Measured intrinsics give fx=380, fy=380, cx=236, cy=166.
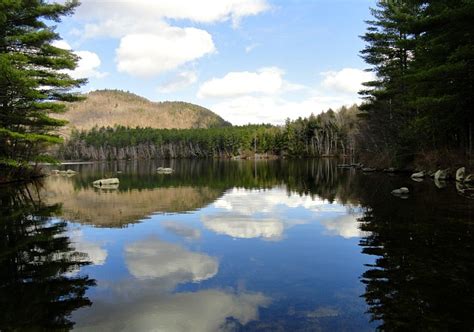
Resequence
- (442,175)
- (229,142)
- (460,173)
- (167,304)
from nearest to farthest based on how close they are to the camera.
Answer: (167,304)
(460,173)
(442,175)
(229,142)

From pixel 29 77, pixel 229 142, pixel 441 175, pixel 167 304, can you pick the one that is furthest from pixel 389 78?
pixel 229 142

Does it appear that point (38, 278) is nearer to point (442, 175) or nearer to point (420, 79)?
point (420, 79)

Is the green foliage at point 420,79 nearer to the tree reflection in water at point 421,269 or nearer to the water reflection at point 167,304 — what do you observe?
the tree reflection in water at point 421,269

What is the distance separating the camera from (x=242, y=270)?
8.47 metres

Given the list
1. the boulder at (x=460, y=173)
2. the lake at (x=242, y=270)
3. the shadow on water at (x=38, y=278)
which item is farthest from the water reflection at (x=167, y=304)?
the boulder at (x=460, y=173)

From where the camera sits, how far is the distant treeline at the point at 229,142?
12044 centimetres

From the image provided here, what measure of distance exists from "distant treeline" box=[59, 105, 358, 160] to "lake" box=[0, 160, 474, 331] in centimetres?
10621

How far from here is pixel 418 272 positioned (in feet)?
25.0

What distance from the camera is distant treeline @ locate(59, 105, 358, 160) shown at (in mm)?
120438

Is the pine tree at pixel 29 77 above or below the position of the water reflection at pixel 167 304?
above

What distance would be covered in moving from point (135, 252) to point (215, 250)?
214 centimetres

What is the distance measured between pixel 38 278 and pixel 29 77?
888 inches

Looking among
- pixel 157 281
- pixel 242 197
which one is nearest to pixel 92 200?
pixel 242 197

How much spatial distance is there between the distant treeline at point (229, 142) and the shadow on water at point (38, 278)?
10969 centimetres
